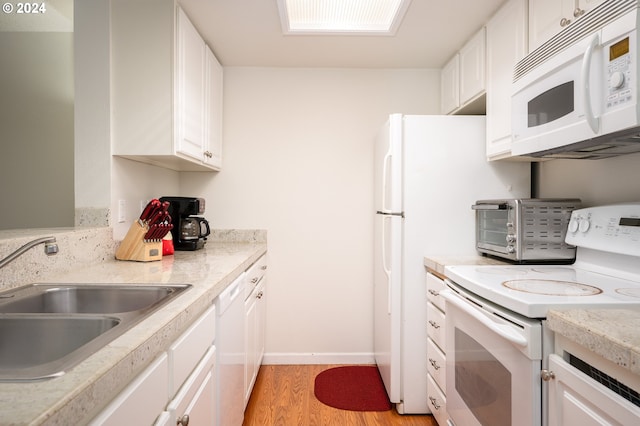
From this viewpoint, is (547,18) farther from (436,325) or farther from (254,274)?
(254,274)

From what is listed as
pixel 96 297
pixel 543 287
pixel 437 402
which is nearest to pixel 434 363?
pixel 437 402

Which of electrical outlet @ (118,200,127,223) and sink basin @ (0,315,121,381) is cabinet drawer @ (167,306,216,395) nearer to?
sink basin @ (0,315,121,381)

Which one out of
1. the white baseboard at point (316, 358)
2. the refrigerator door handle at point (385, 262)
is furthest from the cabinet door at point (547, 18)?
the white baseboard at point (316, 358)

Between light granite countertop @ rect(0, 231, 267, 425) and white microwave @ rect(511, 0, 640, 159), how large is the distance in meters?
1.37

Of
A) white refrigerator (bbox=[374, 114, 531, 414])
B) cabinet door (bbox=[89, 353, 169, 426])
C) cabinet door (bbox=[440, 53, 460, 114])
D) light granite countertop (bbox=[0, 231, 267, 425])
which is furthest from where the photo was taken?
cabinet door (bbox=[440, 53, 460, 114])

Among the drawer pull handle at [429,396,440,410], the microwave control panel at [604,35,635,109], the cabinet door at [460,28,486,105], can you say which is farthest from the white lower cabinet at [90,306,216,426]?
the cabinet door at [460,28,486,105]

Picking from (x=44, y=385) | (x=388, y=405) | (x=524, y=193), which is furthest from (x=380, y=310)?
(x=44, y=385)

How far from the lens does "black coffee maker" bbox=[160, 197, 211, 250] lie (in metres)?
2.32

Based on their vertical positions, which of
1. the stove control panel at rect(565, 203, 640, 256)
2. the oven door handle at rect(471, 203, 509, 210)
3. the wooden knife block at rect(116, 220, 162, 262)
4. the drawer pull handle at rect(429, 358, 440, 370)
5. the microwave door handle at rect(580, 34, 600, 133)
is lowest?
the drawer pull handle at rect(429, 358, 440, 370)

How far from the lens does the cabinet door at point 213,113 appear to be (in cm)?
242

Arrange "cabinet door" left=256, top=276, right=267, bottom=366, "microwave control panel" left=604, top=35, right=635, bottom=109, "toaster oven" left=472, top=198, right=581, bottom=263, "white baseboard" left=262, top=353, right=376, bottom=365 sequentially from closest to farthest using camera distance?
1. "microwave control panel" left=604, top=35, right=635, bottom=109
2. "toaster oven" left=472, top=198, right=581, bottom=263
3. "cabinet door" left=256, top=276, right=267, bottom=366
4. "white baseboard" left=262, top=353, right=376, bottom=365

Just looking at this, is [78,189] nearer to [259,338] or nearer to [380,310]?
[259,338]

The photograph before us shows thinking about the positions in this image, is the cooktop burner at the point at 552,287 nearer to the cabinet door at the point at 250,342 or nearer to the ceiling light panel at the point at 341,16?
the cabinet door at the point at 250,342

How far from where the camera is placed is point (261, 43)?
7.94 feet
